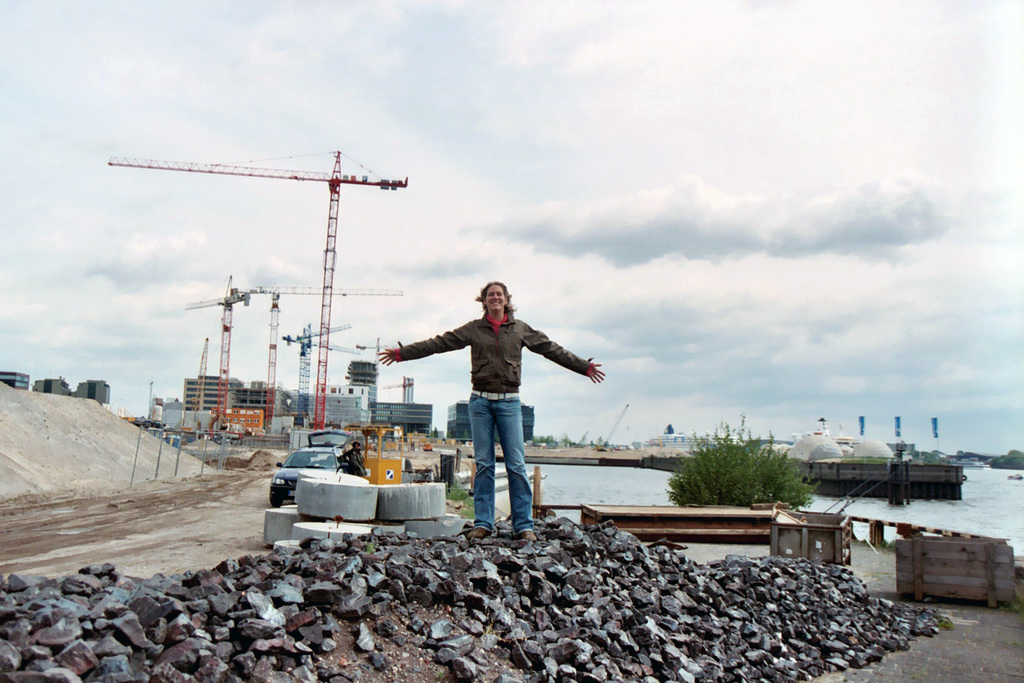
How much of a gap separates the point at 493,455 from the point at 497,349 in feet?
3.61

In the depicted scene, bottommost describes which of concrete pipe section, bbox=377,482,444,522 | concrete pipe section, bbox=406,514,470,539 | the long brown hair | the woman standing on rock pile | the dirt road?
the dirt road

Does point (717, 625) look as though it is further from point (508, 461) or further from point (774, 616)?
point (508, 461)

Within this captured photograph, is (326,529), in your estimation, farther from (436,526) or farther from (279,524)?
(279,524)

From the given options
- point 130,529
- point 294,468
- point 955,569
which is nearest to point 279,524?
point 130,529

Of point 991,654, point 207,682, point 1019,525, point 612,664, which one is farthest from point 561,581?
point 1019,525

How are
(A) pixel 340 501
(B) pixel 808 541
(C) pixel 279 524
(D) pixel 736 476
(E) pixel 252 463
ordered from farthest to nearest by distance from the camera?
(E) pixel 252 463 → (D) pixel 736 476 → (C) pixel 279 524 → (B) pixel 808 541 → (A) pixel 340 501

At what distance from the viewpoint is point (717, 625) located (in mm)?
7262

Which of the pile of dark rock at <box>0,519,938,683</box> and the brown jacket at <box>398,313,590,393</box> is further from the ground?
the brown jacket at <box>398,313,590,393</box>

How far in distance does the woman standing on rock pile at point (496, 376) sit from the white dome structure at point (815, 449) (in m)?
98.9

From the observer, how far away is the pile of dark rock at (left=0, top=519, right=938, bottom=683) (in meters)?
4.33

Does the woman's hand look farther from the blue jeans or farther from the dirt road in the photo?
the dirt road

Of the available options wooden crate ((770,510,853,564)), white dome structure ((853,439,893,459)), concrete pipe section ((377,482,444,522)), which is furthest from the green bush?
white dome structure ((853,439,893,459))

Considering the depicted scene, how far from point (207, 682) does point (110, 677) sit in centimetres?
50

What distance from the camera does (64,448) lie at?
29.7 m
